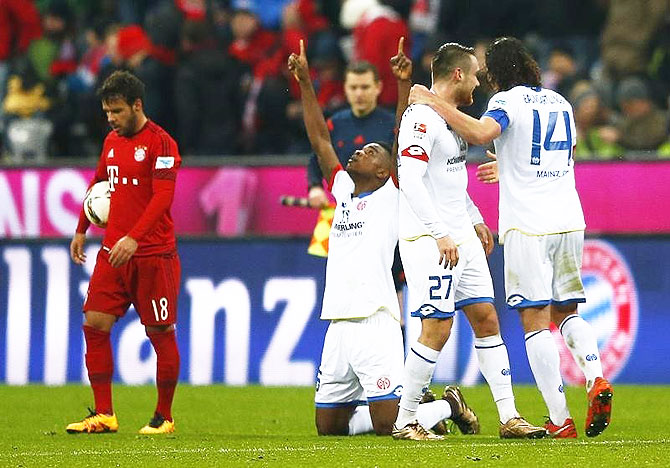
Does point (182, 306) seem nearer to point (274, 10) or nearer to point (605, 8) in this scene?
point (274, 10)

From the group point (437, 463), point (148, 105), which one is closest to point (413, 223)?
point (437, 463)

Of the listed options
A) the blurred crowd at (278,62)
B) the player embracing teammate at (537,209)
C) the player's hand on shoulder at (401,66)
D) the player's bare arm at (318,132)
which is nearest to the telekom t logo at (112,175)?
the player's bare arm at (318,132)

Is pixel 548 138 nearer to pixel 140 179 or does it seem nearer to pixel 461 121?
pixel 461 121

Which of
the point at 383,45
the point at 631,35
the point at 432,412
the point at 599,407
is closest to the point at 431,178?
the point at 432,412

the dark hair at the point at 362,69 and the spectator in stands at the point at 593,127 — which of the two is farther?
the spectator in stands at the point at 593,127

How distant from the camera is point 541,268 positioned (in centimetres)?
889

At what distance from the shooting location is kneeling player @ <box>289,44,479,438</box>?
9.29 meters

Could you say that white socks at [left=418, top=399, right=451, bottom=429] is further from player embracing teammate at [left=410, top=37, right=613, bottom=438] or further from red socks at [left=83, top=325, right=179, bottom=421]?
red socks at [left=83, top=325, right=179, bottom=421]

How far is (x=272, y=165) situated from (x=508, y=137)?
19.7ft

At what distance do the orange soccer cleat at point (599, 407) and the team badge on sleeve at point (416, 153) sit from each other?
1.46 meters

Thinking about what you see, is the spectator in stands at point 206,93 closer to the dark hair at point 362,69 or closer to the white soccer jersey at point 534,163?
the dark hair at point 362,69

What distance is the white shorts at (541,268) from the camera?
A: 888 cm

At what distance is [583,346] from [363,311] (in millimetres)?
1232

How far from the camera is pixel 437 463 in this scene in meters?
7.59
